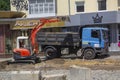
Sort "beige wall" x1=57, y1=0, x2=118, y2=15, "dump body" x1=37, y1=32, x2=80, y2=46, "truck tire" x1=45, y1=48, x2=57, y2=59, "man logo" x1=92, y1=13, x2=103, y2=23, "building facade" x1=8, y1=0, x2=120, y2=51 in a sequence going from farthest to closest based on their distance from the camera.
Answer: "beige wall" x1=57, y1=0, x2=118, y2=15 < "man logo" x1=92, y1=13, x2=103, y2=23 < "building facade" x1=8, y1=0, x2=120, y2=51 < "truck tire" x1=45, y1=48, x2=57, y2=59 < "dump body" x1=37, y1=32, x2=80, y2=46

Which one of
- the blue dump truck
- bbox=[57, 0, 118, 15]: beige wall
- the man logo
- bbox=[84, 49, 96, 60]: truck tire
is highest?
bbox=[57, 0, 118, 15]: beige wall

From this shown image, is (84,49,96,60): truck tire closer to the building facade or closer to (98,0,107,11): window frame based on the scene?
the building facade

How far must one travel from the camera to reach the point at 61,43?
39562mm

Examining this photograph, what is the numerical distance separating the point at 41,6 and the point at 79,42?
15.8 meters

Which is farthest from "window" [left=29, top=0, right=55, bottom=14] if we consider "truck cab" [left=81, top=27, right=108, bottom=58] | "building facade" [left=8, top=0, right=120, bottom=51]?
"truck cab" [left=81, top=27, right=108, bottom=58]

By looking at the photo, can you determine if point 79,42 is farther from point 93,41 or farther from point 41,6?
point 41,6

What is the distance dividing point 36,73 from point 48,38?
856 inches

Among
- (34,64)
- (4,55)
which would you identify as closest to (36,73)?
(34,64)

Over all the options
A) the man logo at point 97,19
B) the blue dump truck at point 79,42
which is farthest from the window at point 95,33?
the man logo at point 97,19

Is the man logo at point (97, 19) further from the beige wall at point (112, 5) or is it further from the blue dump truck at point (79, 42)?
the blue dump truck at point (79, 42)

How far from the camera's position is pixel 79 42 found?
39.4 metres

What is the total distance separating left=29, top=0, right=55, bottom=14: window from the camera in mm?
53381

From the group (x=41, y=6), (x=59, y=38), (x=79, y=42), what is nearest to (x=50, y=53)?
(x=59, y=38)

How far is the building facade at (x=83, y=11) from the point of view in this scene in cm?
4884
